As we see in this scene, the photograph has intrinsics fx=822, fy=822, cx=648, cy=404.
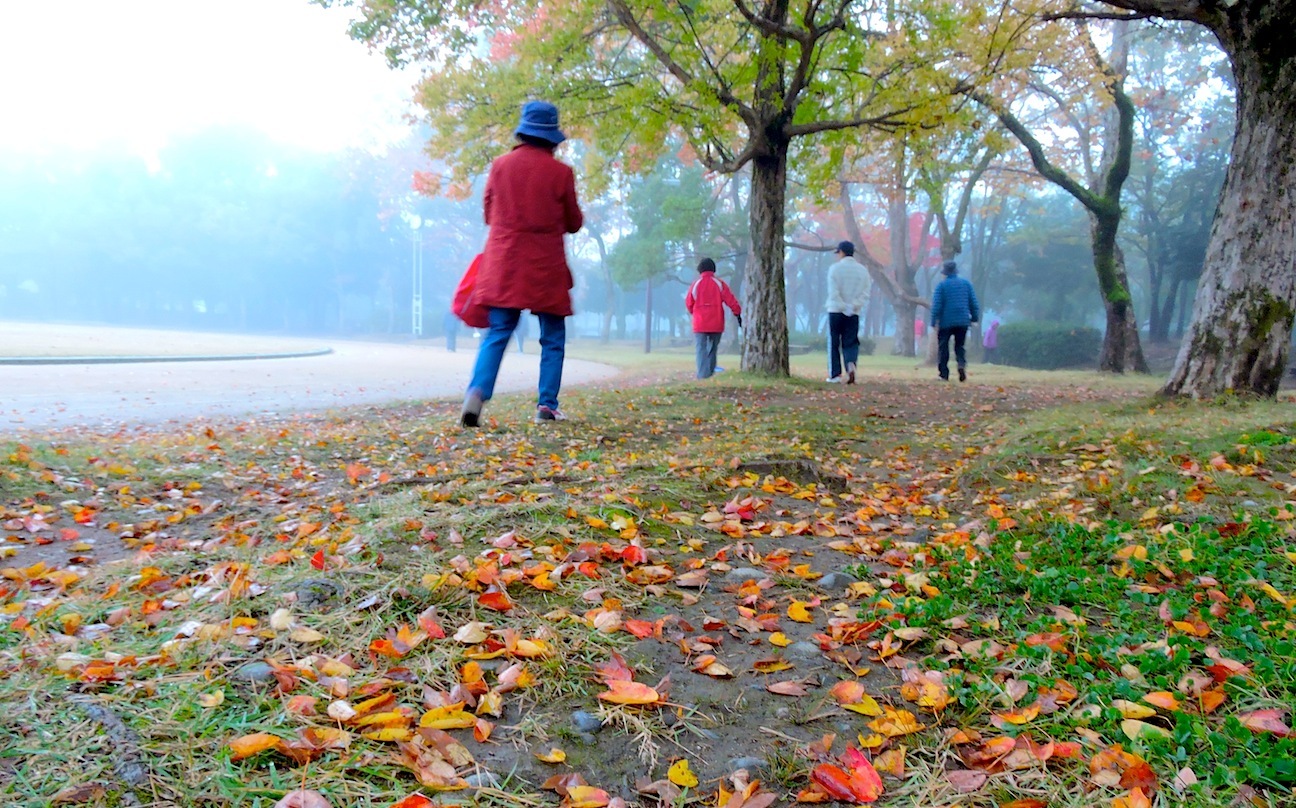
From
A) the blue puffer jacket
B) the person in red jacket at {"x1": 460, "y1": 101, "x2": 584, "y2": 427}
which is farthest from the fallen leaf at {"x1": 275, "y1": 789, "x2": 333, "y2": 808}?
the blue puffer jacket

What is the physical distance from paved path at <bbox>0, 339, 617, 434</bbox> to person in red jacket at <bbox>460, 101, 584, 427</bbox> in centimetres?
388

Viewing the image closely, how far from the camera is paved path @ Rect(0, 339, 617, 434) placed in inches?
300

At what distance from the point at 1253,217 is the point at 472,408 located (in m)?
5.50

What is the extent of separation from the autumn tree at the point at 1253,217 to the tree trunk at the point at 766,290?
3.97 meters

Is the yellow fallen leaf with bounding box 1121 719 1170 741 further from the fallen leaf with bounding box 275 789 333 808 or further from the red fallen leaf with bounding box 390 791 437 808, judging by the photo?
the fallen leaf with bounding box 275 789 333 808

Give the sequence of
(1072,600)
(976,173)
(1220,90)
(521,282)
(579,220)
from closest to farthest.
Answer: (1072,600)
(521,282)
(579,220)
(976,173)
(1220,90)

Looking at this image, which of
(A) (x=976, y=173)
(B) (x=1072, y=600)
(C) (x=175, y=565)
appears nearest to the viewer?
(B) (x=1072, y=600)

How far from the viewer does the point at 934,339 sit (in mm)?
18312

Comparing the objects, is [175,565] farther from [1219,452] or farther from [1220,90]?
[1220,90]

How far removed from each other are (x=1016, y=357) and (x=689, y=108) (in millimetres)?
18543

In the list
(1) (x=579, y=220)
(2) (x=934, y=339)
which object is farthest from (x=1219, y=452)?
(2) (x=934, y=339)

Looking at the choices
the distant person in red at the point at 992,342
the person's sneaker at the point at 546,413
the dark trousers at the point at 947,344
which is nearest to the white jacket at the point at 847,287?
the dark trousers at the point at 947,344

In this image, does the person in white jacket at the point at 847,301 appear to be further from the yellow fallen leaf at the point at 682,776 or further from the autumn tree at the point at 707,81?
the yellow fallen leaf at the point at 682,776

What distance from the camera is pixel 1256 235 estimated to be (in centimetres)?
570
